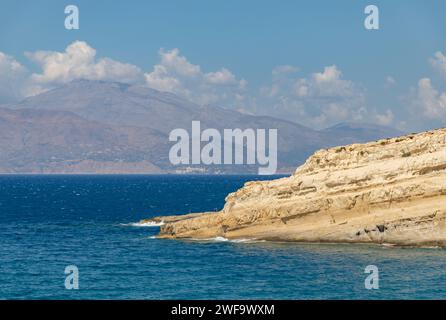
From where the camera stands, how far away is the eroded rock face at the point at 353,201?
69.6 metres

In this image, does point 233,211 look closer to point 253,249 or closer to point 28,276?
point 253,249

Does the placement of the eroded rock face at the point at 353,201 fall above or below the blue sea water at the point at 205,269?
above

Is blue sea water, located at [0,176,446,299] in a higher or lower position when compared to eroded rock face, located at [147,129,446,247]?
lower

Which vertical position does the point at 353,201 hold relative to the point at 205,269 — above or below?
above

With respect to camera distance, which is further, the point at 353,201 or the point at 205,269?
the point at 353,201

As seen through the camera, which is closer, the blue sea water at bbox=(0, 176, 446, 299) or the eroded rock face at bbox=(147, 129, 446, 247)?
the blue sea water at bbox=(0, 176, 446, 299)

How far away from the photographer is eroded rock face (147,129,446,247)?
69.6m

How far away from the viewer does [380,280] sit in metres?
51.2

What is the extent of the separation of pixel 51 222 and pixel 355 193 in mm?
60360

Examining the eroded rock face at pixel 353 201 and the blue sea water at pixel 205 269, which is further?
the eroded rock face at pixel 353 201

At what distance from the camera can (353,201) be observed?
7394cm

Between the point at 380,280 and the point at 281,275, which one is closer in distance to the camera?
the point at 380,280
